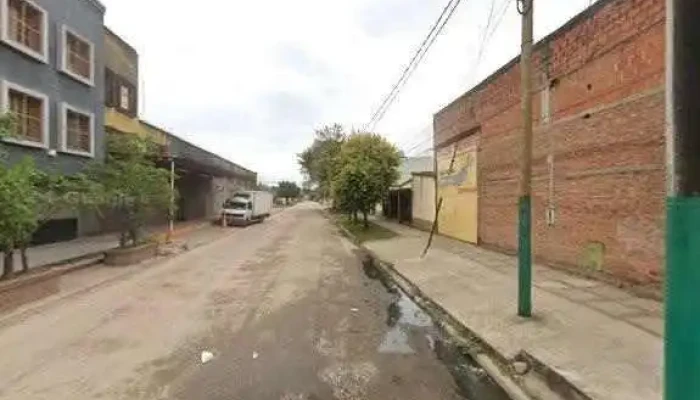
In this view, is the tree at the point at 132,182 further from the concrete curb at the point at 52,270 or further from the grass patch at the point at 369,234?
the grass patch at the point at 369,234

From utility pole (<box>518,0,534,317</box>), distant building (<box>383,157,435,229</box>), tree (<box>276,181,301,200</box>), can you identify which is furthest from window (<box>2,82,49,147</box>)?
tree (<box>276,181,301,200</box>)

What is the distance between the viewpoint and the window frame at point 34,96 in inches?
821

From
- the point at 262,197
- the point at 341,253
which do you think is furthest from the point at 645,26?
the point at 262,197

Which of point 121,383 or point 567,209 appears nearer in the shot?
point 121,383

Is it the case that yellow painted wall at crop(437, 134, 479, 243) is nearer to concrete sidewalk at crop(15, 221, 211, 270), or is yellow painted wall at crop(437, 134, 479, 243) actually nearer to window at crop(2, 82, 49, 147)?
concrete sidewalk at crop(15, 221, 211, 270)

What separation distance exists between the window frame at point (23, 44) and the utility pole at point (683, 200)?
68.5 feet

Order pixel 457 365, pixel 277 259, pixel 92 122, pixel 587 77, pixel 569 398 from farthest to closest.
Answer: pixel 92 122
pixel 277 259
pixel 587 77
pixel 457 365
pixel 569 398

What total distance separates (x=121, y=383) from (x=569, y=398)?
4588 mm

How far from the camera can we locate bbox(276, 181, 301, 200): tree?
158 meters

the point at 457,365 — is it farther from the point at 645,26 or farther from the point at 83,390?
the point at 645,26

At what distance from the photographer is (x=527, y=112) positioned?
35.6 ft

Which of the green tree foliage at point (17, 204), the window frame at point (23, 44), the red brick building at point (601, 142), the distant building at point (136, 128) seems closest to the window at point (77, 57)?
the window frame at point (23, 44)

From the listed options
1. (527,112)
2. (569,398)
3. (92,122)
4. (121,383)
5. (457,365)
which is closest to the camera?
(569,398)

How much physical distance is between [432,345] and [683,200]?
249 inches
